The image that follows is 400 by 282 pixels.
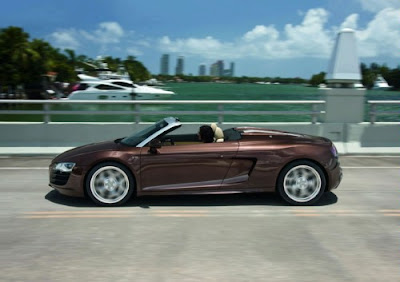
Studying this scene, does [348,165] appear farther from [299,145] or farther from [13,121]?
[13,121]

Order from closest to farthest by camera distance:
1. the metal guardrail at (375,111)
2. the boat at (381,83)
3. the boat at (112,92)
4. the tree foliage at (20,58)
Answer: the metal guardrail at (375,111) < the boat at (112,92) < the tree foliage at (20,58) < the boat at (381,83)

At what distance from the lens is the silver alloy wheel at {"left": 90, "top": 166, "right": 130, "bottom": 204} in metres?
6.12

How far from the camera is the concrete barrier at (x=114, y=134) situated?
1092 cm

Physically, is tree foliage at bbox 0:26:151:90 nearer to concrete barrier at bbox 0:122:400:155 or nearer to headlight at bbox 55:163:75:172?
concrete barrier at bbox 0:122:400:155

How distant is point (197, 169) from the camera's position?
605 cm

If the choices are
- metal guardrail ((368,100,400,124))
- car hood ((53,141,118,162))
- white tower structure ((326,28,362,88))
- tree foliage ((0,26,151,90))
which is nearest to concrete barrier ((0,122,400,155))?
metal guardrail ((368,100,400,124))

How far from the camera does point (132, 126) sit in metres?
11.2

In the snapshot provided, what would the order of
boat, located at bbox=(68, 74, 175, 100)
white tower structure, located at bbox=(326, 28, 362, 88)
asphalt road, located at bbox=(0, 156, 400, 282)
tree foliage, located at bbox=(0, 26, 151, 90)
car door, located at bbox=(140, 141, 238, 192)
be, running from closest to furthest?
asphalt road, located at bbox=(0, 156, 400, 282) → car door, located at bbox=(140, 141, 238, 192) → white tower structure, located at bbox=(326, 28, 362, 88) → boat, located at bbox=(68, 74, 175, 100) → tree foliage, located at bbox=(0, 26, 151, 90)

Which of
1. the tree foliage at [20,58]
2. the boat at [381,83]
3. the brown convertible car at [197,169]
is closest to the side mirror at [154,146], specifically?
the brown convertible car at [197,169]

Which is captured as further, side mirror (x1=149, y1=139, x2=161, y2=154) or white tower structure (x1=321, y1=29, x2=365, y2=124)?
white tower structure (x1=321, y1=29, x2=365, y2=124)

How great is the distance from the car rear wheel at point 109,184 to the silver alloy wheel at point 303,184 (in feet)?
7.11

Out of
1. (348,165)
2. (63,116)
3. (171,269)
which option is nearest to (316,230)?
(171,269)

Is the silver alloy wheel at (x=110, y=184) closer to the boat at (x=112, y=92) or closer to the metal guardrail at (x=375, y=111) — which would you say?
the metal guardrail at (x=375, y=111)

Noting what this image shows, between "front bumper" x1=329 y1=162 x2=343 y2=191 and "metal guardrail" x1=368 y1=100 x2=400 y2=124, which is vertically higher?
"metal guardrail" x1=368 y1=100 x2=400 y2=124
